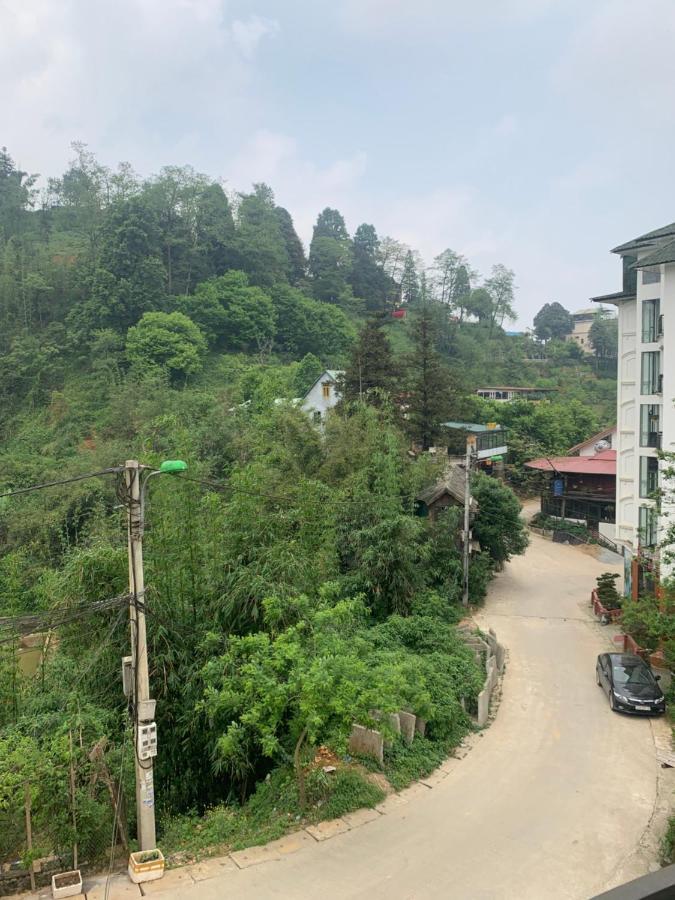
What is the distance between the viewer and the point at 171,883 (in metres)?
7.02

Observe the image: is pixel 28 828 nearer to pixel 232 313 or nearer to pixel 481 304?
pixel 232 313

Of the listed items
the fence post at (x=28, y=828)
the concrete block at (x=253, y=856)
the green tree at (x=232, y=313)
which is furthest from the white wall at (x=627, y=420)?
the green tree at (x=232, y=313)

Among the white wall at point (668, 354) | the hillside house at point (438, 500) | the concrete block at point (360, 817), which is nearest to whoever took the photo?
the concrete block at point (360, 817)

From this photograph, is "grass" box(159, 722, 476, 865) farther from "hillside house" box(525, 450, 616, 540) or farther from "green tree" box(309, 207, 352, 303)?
"green tree" box(309, 207, 352, 303)

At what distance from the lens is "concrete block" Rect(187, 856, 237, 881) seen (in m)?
7.18

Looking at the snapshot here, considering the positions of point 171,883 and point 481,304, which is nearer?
point 171,883

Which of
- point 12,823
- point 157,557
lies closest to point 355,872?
point 12,823

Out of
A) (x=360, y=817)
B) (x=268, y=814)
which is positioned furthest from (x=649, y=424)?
(x=268, y=814)

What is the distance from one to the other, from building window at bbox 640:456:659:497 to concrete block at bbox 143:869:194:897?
13.6 m

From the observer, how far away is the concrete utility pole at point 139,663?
718cm

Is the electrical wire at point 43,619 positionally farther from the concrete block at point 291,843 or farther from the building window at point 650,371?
the building window at point 650,371

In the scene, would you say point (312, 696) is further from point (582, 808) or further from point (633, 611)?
point (633, 611)

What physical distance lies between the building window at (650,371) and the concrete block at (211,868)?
14052mm

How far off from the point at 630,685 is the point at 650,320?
8.95m
